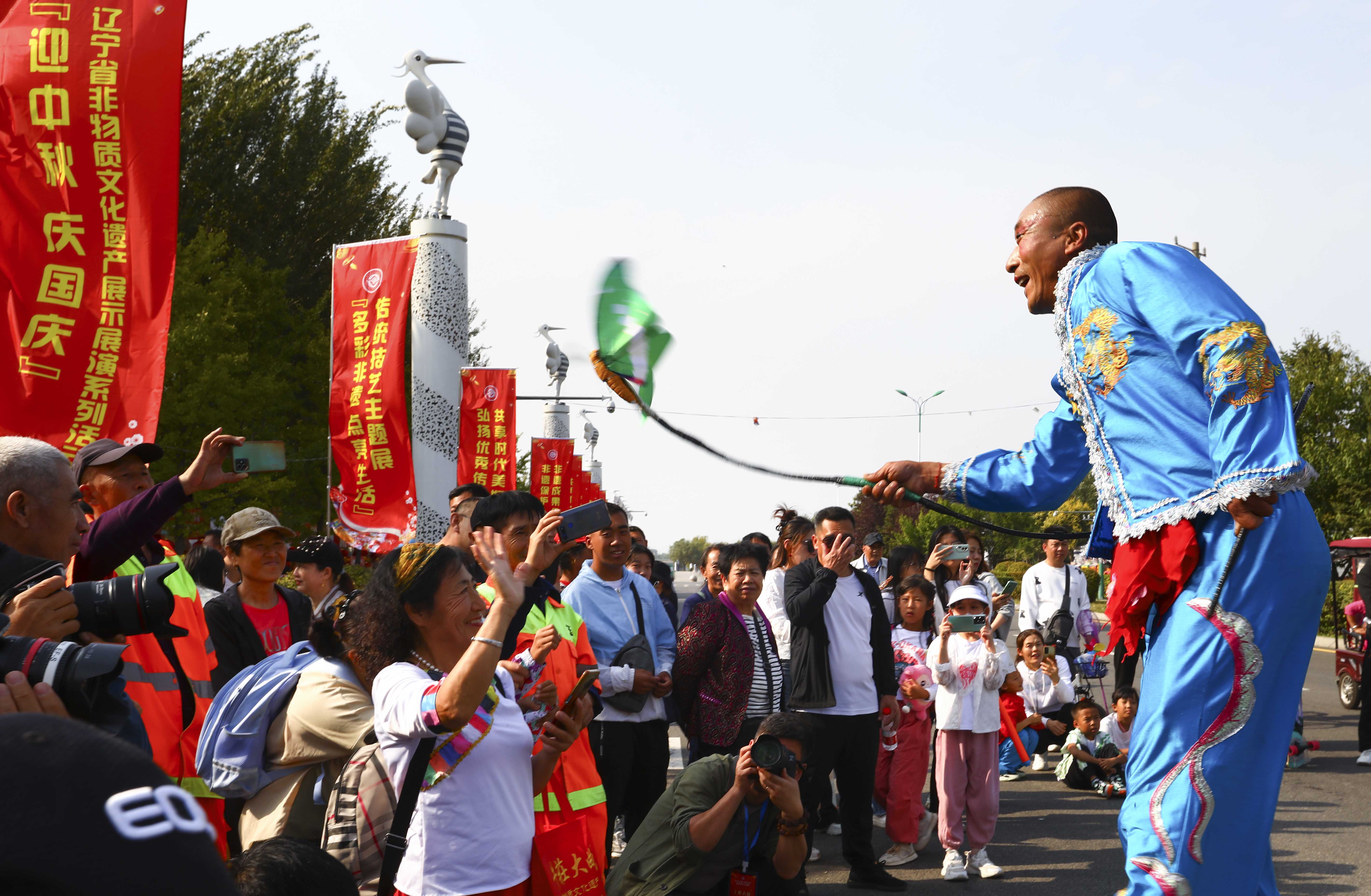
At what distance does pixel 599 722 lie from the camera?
6266mm

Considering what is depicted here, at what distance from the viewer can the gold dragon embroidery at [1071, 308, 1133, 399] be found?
9.48 feet

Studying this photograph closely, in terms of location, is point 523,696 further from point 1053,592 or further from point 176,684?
point 1053,592

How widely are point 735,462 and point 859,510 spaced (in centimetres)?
4318

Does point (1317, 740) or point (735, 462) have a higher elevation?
point (735, 462)

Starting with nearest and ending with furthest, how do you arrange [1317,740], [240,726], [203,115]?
[240,726], [1317,740], [203,115]

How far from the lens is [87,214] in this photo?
20.4 ft

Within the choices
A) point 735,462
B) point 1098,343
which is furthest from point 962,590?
point 1098,343

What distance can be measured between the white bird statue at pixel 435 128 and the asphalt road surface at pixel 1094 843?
719 centimetres

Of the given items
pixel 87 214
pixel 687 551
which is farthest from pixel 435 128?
pixel 687 551

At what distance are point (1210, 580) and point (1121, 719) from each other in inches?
281

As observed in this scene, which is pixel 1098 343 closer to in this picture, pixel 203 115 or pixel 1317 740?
pixel 1317 740

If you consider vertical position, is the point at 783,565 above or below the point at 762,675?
above

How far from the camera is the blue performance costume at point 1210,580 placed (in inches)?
102

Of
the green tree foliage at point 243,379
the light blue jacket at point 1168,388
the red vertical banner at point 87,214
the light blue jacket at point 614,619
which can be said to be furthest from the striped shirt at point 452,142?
the light blue jacket at point 1168,388
